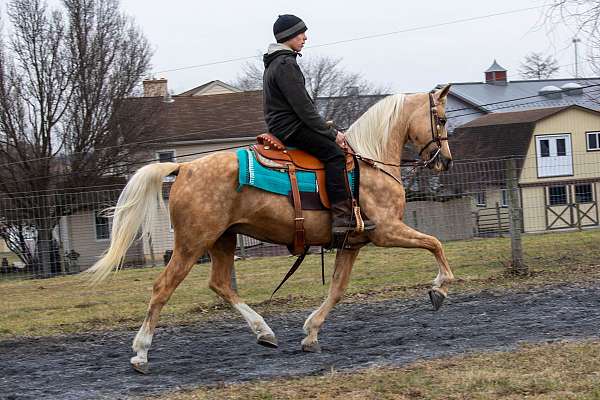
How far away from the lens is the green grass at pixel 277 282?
413 inches

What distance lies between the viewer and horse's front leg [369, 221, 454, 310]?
7258 mm

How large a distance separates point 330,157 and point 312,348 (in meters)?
1.65

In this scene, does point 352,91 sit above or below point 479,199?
above

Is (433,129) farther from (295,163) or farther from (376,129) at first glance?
(295,163)

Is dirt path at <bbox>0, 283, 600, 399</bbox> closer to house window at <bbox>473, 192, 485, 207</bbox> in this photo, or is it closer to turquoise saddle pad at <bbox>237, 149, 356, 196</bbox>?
turquoise saddle pad at <bbox>237, 149, 356, 196</bbox>

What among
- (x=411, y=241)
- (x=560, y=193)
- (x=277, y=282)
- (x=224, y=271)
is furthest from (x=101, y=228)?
(x=560, y=193)

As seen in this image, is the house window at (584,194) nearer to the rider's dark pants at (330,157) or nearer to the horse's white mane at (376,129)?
the horse's white mane at (376,129)

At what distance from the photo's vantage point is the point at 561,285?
10312 millimetres

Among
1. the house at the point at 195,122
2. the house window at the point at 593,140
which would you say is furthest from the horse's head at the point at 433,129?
the house window at the point at 593,140

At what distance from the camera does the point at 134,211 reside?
7.20 metres

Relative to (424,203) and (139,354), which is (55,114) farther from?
(139,354)

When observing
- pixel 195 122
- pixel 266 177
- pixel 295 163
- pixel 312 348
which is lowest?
pixel 312 348

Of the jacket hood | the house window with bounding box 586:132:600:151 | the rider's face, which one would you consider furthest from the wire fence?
the house window with bounding box 586:132:600:151

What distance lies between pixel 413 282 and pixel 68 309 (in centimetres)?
510
